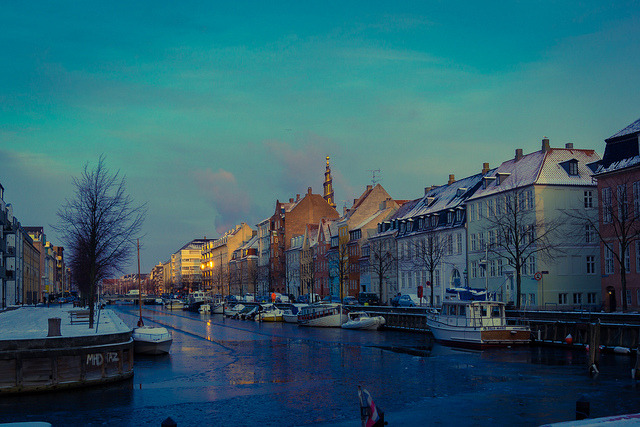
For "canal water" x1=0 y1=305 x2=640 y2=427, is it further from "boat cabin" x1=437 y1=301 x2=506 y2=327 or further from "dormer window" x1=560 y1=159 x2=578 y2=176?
"dormer window" x1=560 y1=159 x2=578 y2=176

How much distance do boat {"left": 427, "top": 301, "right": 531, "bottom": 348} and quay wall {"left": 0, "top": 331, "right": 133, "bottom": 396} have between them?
26.1 meters

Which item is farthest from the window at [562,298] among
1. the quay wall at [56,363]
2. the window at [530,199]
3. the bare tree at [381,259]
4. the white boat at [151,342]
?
the quay wall at [56,363]

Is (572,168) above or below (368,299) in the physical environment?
above

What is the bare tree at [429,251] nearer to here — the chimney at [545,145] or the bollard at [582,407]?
the chimney at [545,145]

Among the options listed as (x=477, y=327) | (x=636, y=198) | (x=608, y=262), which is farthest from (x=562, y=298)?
(x=477, y=327)

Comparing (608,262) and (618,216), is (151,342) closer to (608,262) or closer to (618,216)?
(618,216)

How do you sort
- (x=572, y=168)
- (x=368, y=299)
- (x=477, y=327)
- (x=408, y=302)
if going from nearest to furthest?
(x=477, y=327), (x=572, y=168), (x=408, y=302), (x=368, y=299)

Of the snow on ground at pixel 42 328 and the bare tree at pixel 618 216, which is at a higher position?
the bare tree at pixel 618 216

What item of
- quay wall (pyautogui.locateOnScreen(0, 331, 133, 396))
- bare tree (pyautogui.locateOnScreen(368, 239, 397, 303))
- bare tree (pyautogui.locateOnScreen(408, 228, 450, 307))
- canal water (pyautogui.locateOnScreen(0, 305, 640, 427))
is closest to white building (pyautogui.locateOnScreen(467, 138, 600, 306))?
bare tree (pyautogui.locateOnScreen(408, 228, 450, 307))

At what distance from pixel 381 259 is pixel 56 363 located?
60.9 m

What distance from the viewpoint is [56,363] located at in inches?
1094

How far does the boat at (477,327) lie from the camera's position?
4731 centimetres

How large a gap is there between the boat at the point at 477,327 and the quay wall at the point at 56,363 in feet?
85.5

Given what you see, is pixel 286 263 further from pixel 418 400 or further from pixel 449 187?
pixel 418 400
